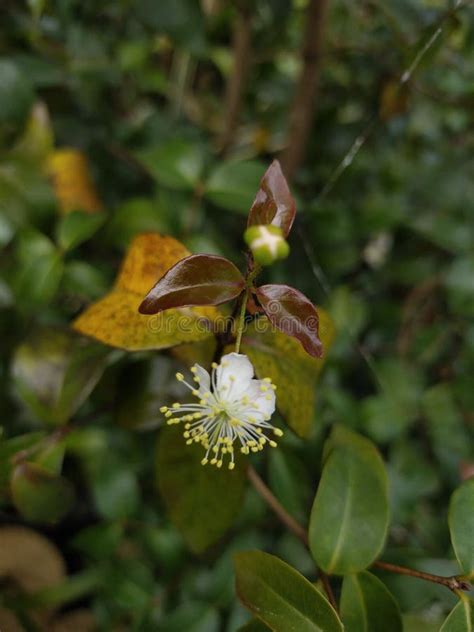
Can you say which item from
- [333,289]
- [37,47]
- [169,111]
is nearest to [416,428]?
[333,289]

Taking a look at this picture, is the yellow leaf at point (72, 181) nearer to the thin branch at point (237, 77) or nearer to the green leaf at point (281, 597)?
the thin branch at point (237, 77)

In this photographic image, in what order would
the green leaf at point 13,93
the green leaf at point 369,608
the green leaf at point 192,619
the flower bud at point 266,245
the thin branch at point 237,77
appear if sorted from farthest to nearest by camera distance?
the thin branch at point 237,77
the green leaf at point 13,93
the green leaf at point 192,619
the green leaf at point 369,608
the flower bud at point 266,245

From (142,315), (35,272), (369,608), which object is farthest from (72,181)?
(369,608)

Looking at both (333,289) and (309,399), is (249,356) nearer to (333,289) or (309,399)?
(309,399)

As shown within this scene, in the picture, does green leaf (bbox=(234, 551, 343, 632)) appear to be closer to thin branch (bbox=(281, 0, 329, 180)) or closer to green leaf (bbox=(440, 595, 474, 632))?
green leaf (bbox=(440, 595, 474, 632))

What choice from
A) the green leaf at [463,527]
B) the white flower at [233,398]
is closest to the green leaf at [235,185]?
the white flower at [233,398]

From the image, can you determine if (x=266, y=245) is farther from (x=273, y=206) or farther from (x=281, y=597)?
(x=281, y=597)
